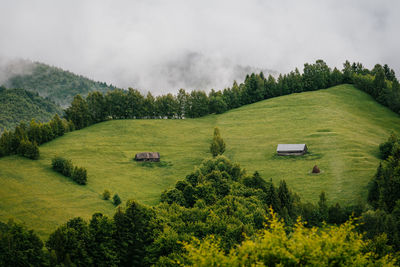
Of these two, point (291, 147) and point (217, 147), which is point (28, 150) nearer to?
point (217, 147)

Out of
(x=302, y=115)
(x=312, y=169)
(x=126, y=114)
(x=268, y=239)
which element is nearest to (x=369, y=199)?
(x=312, y=169)

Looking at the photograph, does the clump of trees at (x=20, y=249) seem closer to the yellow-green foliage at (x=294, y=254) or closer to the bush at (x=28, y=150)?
the yellow-green foliage at (x=294, y=254)

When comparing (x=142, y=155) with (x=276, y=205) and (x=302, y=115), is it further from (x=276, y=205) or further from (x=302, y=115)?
(x=302, y=115)

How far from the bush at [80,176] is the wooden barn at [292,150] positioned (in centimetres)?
5096

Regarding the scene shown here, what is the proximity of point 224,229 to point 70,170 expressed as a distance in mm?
45707

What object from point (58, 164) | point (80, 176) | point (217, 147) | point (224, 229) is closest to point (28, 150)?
point (58, 164)

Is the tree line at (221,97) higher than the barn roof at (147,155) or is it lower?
higher

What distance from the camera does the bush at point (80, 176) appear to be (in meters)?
81.7

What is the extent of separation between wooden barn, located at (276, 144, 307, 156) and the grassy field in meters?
2.16

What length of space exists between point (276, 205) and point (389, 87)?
108 metres

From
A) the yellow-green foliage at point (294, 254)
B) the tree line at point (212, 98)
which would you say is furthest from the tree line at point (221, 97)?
the yellow-green foliage at point (294, 254)

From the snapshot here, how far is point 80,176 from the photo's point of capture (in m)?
82.2

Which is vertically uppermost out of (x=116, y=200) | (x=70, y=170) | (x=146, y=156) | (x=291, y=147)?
(x=291, y=147)

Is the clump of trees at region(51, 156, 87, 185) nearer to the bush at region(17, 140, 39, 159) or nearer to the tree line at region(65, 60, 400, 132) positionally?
the bush at region(17, 140, 39, 159)
